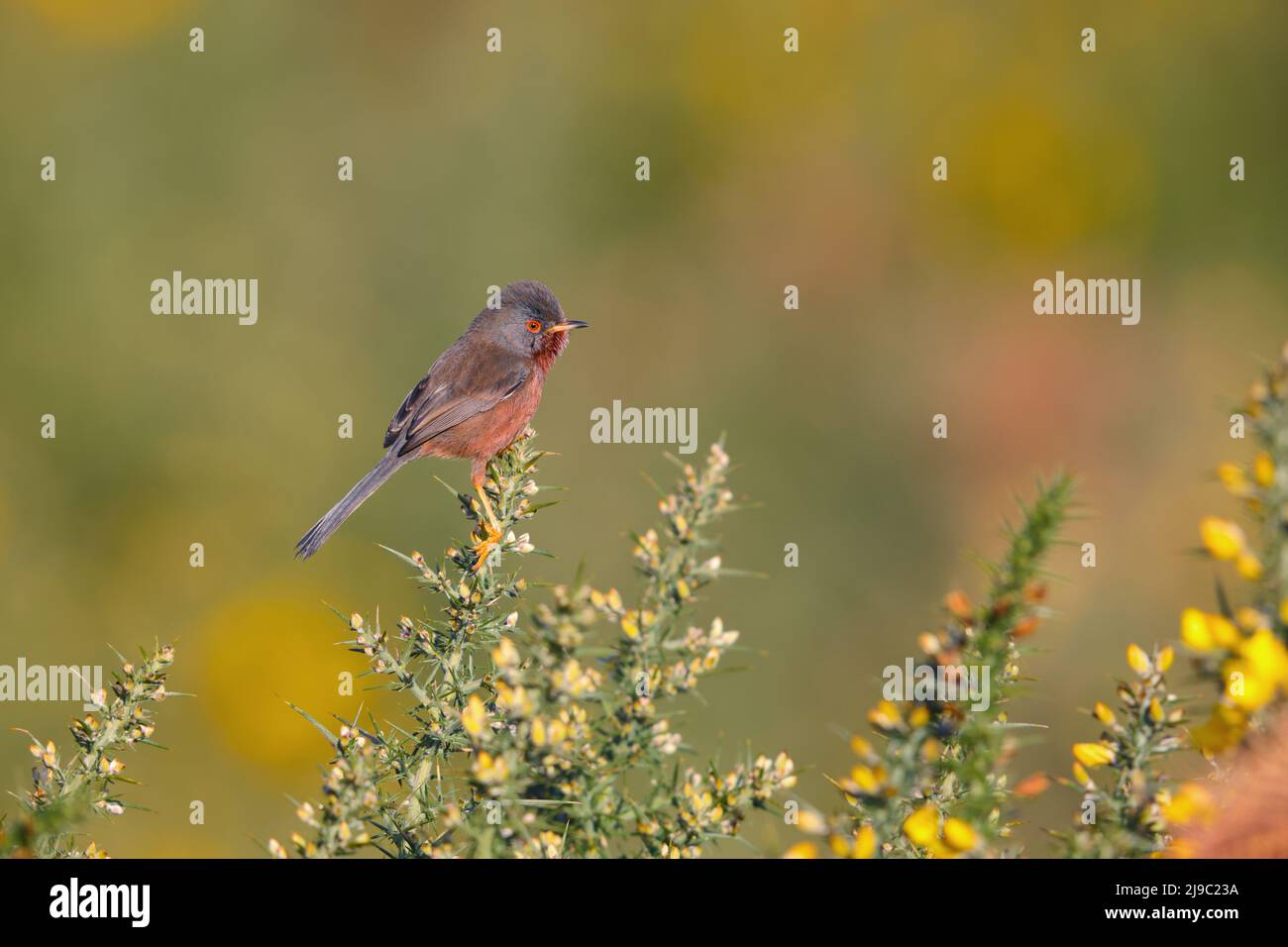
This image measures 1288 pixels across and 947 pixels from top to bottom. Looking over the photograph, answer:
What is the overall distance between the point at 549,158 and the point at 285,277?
7.55 feet

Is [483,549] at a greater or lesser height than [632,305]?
lesser

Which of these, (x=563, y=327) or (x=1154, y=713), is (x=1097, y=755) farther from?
(x=563, y=327)

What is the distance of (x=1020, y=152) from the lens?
1109 cm

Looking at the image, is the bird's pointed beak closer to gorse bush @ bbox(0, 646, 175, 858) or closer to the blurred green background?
the blurred green background

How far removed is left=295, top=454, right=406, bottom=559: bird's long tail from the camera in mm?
6227

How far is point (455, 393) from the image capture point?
270 inches

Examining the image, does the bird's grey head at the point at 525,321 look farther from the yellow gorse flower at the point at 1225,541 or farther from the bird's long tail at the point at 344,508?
the yellow gorse flower at the point at 1225,541

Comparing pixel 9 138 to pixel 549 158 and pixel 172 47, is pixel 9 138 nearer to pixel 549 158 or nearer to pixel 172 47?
pixel 172 47

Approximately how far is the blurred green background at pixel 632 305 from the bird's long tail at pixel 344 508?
1.60 m

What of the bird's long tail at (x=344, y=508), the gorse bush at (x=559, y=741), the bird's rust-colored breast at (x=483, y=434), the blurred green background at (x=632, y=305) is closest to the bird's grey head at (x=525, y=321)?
the bird's rust-colored breast at (x=483, y=434)

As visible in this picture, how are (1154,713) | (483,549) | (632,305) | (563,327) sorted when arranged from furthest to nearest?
(632,305) → (563,327) → (483,549) → (1154,713)

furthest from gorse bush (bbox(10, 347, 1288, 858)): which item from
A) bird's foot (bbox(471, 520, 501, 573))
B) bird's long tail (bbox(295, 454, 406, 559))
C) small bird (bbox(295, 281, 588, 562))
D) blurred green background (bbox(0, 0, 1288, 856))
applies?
blurred green background (bbox(0, 0, 1288, 856))

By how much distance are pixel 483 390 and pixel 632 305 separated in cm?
309

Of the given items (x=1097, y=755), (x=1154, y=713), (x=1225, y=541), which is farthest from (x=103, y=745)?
(x=1225, y=541)
